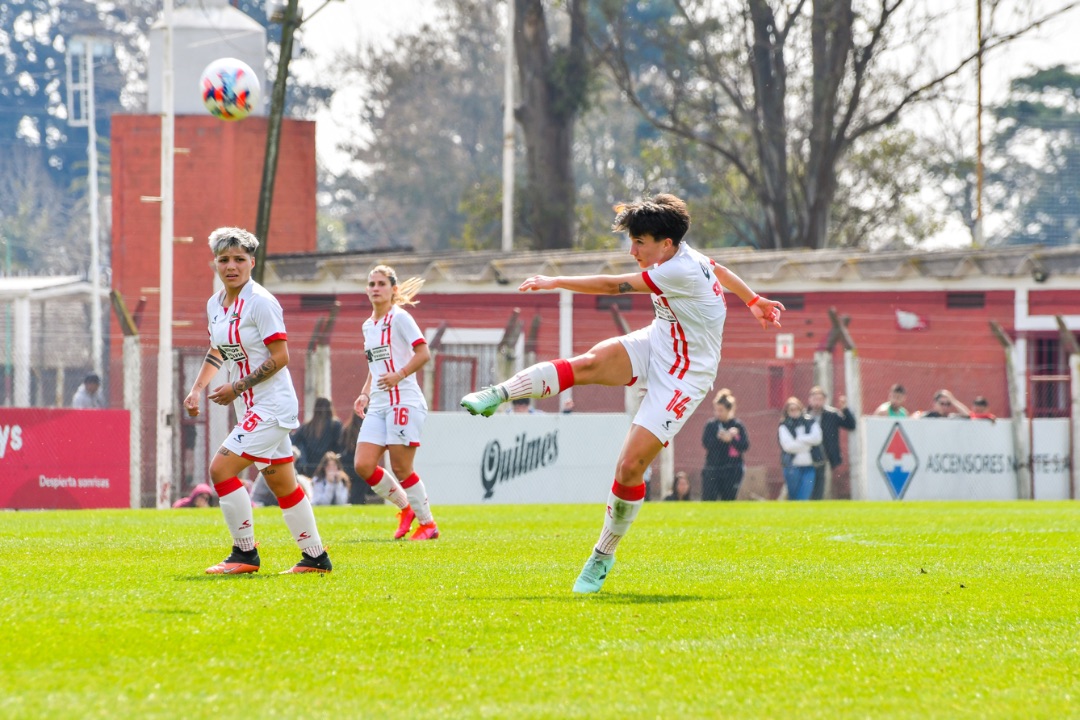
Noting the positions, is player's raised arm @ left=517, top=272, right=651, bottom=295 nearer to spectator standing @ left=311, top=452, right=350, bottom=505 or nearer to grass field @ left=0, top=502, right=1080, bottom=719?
grass field @ left=0, top=502, right=1080, bottom=719

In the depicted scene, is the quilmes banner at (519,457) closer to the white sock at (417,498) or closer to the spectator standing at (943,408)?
the spectator standing at (943,408)

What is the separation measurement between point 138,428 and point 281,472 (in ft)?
37.3

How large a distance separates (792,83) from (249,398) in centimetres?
3076

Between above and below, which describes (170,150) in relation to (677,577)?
above

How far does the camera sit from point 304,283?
29109 millimetres

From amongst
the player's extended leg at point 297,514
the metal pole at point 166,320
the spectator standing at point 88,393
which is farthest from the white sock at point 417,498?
the spectator standing at point 88,393

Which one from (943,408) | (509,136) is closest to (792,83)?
(509,136)

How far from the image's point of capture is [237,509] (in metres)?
8.51

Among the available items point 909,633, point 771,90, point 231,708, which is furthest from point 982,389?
point 231,708

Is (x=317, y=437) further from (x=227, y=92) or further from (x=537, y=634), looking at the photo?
(x=537, y=634)

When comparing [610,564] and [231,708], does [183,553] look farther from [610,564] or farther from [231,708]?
[231,708]

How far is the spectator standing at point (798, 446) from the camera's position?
2180 centimetres

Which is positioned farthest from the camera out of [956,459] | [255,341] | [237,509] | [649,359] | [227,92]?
[956,459]

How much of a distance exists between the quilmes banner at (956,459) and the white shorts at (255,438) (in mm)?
15291
